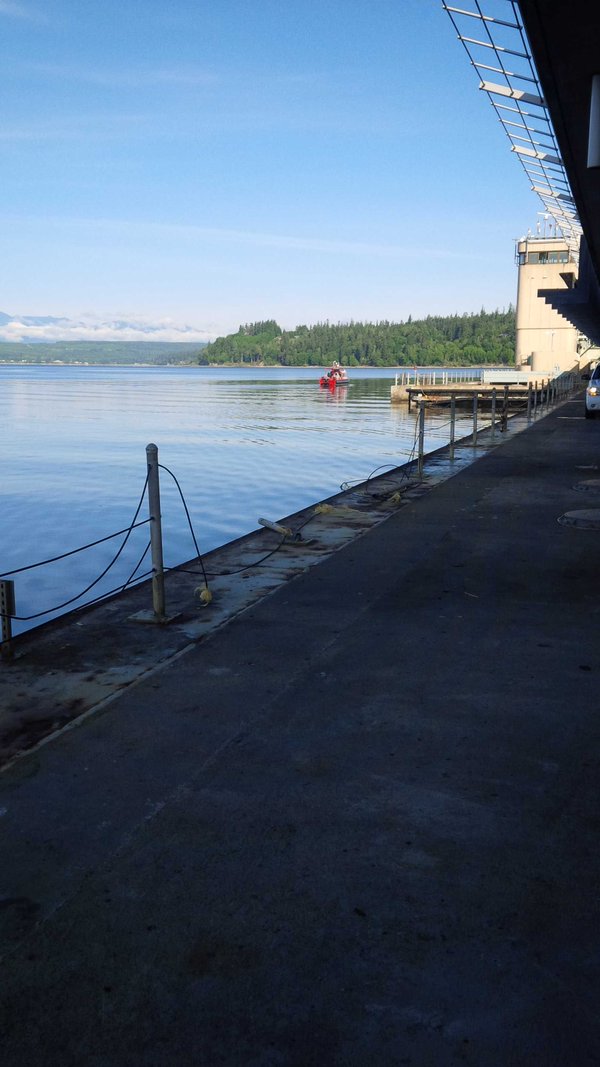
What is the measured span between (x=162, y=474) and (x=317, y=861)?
84.9ft

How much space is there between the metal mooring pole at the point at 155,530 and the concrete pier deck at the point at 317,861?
823 mm

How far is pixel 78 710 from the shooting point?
224 inches

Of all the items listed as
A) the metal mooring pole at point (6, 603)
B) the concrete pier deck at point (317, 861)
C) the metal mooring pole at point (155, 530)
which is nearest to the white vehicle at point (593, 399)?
the concrete pier deck at point (317, 861)

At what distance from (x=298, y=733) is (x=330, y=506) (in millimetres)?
9499

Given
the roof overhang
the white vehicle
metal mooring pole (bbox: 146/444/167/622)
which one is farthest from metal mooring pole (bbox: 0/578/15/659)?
the white vehicle

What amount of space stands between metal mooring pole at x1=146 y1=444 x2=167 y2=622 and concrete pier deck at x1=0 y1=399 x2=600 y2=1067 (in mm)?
823

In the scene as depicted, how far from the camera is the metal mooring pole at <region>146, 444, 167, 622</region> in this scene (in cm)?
739

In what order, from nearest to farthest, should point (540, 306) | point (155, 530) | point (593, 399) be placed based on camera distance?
point (155, 530) < point (593, 399) < point (540, 306)

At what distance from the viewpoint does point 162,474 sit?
2902cm

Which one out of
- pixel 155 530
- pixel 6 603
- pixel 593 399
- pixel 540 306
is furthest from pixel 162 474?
pixel 540 306

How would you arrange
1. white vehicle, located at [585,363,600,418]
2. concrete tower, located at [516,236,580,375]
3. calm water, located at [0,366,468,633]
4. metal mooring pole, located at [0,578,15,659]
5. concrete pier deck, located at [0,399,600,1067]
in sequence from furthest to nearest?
concrete tower, located at [516,236,580,375] < white vehicle, located at [585,363,600,418] < calm water, located at [0,366,468,633] < metal mooring pole, located at [0,578,15,659] < concrete pier deck, located at [0,399,600,1067]

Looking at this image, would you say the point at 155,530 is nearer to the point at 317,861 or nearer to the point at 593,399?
the point at 317,861

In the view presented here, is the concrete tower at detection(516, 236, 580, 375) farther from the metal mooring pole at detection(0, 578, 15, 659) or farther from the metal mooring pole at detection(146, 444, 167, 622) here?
the metal mooring pole at detection(0, 578, 15, 659)

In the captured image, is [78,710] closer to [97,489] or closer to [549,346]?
[97,489]
